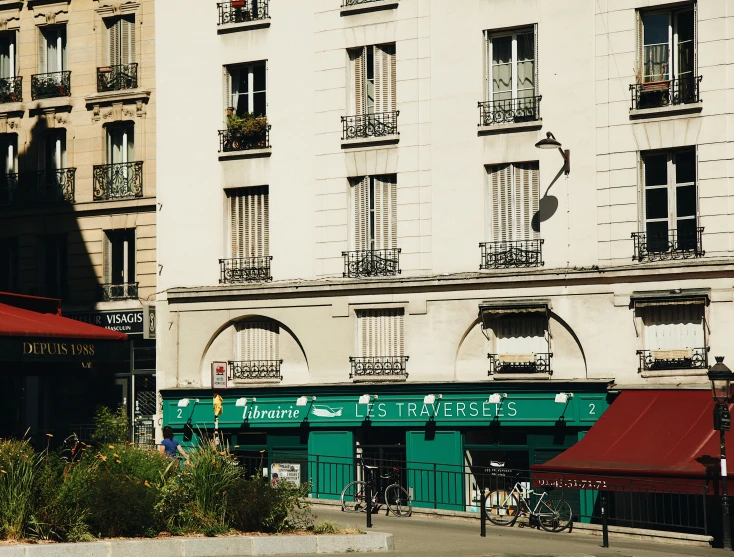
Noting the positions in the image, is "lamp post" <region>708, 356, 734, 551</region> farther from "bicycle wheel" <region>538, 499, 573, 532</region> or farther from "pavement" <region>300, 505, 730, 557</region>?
"bicycle wheel" <region>538, 499, 573, 532</region>

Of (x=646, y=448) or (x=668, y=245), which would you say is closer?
(x=646, y=448)

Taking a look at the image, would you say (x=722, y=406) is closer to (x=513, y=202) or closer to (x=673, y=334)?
(x=673, y=334)

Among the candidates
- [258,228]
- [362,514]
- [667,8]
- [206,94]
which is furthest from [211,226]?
[667,8]

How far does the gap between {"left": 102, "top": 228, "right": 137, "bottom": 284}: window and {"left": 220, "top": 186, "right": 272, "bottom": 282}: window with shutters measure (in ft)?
11.0

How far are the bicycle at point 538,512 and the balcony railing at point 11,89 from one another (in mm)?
18956

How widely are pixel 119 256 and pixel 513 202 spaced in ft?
38.5

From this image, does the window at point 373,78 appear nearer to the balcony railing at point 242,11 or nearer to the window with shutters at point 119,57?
the balcony railing at point 242,11

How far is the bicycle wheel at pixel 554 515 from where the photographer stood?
2750 cm

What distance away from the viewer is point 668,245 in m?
31.1

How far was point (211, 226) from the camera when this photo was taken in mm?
36344

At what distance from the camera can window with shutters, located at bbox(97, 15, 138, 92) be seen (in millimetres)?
37969

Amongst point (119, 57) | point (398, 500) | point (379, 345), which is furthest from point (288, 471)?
point (119, 57)

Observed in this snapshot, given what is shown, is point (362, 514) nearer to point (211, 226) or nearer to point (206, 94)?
point (211, 226)

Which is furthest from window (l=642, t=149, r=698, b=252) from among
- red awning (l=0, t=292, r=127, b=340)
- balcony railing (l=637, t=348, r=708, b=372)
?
red awning (l=0, t=292, r=127, b=340)
